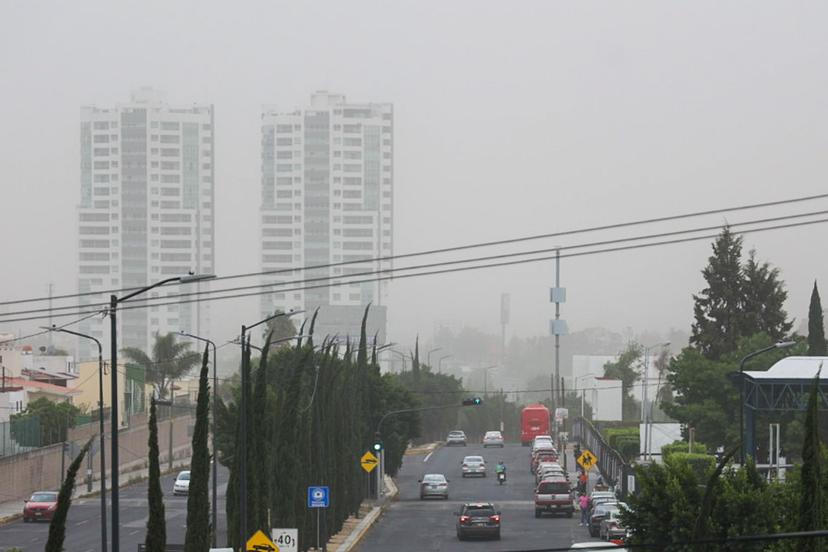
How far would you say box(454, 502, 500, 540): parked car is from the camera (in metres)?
59.9

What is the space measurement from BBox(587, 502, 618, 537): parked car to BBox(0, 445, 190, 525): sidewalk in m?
27.4

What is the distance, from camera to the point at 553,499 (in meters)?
70.9

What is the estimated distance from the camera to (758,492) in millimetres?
35719

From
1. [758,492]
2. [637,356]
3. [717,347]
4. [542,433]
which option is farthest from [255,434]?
[637,356]

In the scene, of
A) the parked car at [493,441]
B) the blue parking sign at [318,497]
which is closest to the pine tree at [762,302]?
the parked car at [493,441]

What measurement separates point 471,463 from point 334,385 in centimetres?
2981

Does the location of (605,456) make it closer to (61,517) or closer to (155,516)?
(155,516)

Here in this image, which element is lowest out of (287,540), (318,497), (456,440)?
(456,440)

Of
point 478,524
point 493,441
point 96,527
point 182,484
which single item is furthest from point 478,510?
point 493,441

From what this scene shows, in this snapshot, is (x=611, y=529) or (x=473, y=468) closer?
(x=611, y=529)

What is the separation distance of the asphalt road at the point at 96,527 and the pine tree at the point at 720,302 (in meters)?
38.7

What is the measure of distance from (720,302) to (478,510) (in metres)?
57.1

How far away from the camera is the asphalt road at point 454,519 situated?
58175 millimetres

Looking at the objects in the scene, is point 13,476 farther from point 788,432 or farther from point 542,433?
point 542,433
